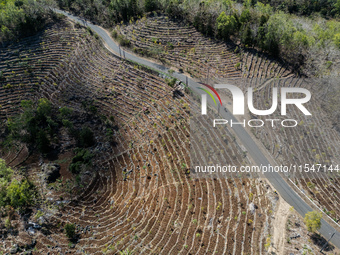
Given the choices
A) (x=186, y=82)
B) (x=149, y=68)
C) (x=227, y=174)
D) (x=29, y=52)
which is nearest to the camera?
(x=227, y=174)

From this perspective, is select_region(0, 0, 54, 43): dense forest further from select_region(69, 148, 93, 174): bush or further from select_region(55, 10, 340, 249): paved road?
select_region(69, 148, 93, 174): bush

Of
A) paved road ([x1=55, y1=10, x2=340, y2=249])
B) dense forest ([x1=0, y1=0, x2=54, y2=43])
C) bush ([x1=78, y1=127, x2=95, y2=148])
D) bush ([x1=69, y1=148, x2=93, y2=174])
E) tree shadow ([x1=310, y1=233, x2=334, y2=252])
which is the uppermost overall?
dense forest ([x1=0, y1=0, x2=54, y2=43])

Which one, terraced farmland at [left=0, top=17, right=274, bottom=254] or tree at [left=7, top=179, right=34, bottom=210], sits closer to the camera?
terraced farmland at [left=0, top=17, right=274, bottom=254]

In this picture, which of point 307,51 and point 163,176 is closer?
point 163,176

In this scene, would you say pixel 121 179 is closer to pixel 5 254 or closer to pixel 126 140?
pixel 126 140

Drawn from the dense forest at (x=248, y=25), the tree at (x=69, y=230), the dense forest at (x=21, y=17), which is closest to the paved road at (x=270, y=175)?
the dense forest at (x=248, y=25)

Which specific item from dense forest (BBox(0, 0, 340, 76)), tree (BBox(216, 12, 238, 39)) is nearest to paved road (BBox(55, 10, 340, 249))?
tree (BBox(216, 12, 238, 39))

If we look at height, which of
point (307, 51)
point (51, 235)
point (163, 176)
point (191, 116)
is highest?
point (307, 51)

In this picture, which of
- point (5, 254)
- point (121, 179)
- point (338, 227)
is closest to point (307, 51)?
point (338, 227)
